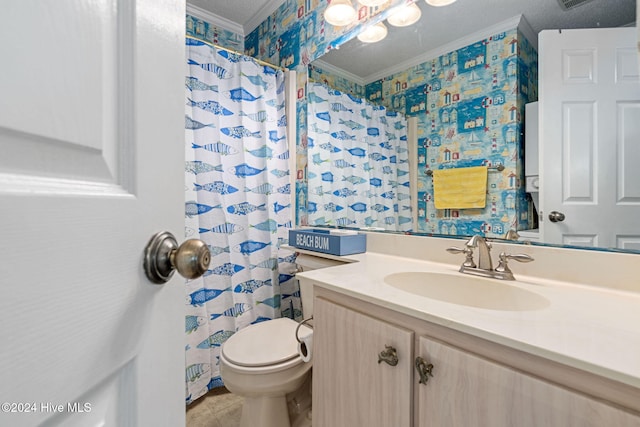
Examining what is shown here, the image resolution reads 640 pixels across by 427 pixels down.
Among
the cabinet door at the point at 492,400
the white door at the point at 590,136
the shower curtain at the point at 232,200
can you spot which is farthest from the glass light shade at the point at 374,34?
the cabinet door at the point at 492,400

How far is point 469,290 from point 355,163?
95 cm

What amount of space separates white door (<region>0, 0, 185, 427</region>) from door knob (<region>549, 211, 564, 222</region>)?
1128 mm

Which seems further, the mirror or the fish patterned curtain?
the fish patterned curtain

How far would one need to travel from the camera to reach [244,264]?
171cm

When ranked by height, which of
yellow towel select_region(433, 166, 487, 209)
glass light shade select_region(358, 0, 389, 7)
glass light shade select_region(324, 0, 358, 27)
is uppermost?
glass light shade select_region(324, 0, 358, 27)

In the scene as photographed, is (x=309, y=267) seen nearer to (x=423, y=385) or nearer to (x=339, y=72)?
(x=423, y=385)

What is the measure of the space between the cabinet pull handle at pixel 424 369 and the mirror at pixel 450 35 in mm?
642

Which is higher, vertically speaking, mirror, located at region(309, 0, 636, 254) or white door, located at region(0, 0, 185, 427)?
mirror, located at region(309, 0, 636, 254)

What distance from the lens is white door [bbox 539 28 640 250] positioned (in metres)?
0.83

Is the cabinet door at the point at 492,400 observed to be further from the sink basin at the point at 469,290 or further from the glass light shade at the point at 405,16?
the glass light shade at the point at 405,16

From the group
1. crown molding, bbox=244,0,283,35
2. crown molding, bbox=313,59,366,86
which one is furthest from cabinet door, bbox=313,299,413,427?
crown molding, bbox=244,0,283,35

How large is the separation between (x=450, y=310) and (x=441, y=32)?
3.83 feet

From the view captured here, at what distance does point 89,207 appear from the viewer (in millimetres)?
261

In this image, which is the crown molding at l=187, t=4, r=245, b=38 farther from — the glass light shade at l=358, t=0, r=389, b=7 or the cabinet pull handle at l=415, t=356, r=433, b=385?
the cabinet pull handle at l=415, t=356, r=433, b=385
